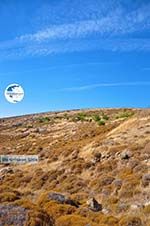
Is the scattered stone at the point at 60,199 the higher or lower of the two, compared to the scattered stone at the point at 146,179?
lower

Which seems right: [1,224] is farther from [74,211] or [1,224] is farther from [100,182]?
[100,182]

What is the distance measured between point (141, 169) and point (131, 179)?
6.51 feet

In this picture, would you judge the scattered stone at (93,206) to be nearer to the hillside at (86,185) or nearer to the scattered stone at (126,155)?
the hillside at (86,185)

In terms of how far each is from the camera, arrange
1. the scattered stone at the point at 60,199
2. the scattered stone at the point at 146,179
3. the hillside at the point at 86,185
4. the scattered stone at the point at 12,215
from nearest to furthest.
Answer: the scattered stone at the point at 12,215
the hillside at the point at 86,185
the scattered stone at the point at 60,199
the scattered stone at the point at 146,179

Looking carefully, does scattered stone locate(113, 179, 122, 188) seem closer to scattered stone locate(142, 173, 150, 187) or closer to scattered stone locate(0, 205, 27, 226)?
scattered stone locate(142, 173, 150, 187)

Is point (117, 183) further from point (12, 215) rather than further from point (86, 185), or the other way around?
point (12, 215)

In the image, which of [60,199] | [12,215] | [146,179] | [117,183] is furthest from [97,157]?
[12,215]

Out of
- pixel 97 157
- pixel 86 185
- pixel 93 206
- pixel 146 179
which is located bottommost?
pixel 93 206

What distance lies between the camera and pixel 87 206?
21750mm

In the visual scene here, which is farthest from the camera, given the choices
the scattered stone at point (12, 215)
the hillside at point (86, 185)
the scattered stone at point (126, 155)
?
the scattered stone at point (126, 155)

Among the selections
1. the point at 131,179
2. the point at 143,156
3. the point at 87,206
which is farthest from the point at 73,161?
the point at 87,206

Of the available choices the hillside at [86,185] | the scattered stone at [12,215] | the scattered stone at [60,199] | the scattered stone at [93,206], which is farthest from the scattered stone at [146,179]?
the scattered stone at [12,215]

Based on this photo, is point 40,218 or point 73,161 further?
point 73,161

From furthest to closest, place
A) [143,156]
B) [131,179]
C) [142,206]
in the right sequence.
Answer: [143,156]
[131,179]
[142,206]
